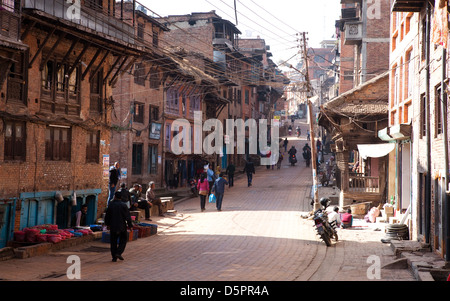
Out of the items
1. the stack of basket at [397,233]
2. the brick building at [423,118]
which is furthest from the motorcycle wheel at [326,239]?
the brick building at [423,118]

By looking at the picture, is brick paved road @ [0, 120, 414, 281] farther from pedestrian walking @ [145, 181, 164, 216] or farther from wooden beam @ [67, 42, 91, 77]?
wooden beam @ [67, 42, 91, 77]

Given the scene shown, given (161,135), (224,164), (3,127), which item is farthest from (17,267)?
(224,164)

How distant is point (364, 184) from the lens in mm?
25891

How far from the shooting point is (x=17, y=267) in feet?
42.4

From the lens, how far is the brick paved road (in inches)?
479

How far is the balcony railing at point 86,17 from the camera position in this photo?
56.5 feet

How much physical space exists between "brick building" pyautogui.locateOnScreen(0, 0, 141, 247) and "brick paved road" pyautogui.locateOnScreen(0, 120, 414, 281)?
2559mm

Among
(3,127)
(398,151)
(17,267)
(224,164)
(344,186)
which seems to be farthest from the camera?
(224,164)

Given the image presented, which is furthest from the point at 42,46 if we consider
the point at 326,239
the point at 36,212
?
the point at 326,239

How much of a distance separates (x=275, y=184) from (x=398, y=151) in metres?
17.8

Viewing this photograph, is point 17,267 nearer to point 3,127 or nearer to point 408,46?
point 3,127

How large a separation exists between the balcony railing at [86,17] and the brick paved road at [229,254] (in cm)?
745

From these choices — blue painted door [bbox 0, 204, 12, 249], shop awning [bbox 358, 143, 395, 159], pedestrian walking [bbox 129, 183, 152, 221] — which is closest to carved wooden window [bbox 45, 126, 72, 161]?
blue painted door [bbox 0, 204, 12, 249]

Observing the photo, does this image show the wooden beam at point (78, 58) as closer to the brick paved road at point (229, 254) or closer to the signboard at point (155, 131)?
the brick paved road at point (229, 254)
